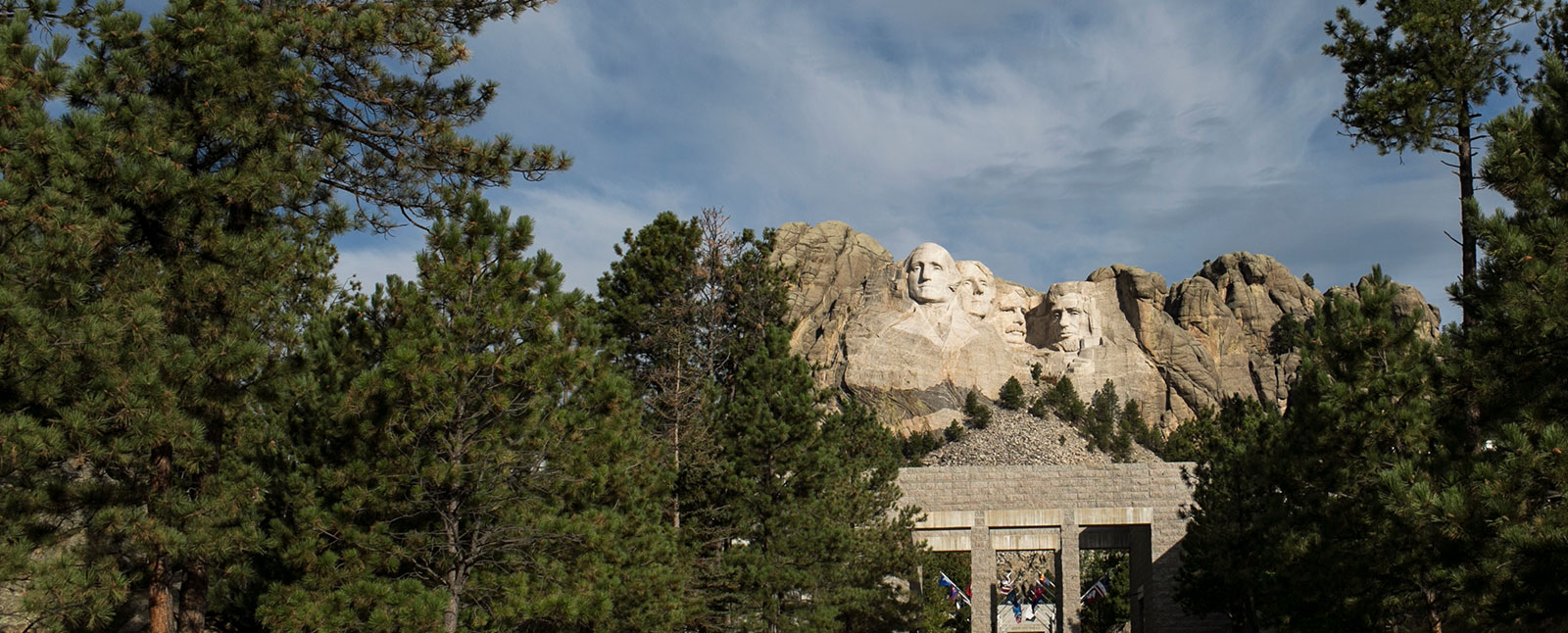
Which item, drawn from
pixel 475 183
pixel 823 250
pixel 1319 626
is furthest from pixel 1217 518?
pixel 823 250

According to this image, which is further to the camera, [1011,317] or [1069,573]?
[1011,317]

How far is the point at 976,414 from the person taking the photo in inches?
2491

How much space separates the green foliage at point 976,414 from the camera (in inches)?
2470

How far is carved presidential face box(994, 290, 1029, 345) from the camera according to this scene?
76688mm

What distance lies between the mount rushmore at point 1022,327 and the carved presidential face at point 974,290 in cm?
9

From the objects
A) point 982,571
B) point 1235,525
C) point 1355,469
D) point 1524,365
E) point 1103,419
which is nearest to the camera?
point 1524,365

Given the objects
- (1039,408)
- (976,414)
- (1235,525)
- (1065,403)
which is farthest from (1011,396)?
(1235,525)

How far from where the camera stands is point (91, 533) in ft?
21.4

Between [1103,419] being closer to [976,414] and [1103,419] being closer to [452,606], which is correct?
[976,414]

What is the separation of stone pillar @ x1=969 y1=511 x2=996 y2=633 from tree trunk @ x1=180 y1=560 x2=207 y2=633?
19632mm

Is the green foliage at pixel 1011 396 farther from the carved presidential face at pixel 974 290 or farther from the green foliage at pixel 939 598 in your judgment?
the green foliage at pixel 939 598

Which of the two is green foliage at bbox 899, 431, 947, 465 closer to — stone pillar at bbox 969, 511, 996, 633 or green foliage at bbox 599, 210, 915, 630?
stone pillar at bbox 969, 511, 996, 633

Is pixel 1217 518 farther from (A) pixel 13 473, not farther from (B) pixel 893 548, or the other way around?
(A) pixel 13 473

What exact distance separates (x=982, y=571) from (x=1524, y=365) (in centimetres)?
1928
